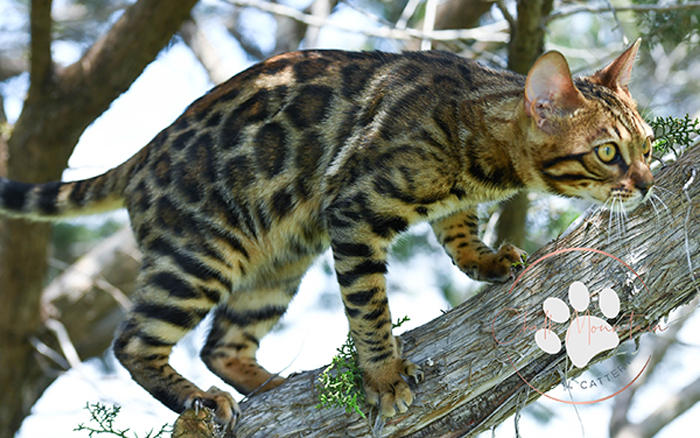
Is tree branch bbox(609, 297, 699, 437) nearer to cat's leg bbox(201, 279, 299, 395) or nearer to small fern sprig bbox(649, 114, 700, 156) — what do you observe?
small fern sprig bbox(649, 114, 700, 156)

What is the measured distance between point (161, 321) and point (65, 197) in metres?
1.09

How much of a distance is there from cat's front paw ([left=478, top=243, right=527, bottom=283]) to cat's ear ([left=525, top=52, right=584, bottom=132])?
1.95ft

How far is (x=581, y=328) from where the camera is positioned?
2.31 metres

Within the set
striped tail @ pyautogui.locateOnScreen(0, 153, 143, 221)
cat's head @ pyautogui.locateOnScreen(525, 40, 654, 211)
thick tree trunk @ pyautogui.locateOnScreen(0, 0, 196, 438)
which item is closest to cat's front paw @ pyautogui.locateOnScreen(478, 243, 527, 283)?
cat's head @ pyautogui.locateOnScreen(525, 40, 654, 211)

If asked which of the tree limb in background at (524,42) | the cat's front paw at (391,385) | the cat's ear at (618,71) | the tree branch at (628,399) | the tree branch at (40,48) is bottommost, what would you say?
the cat's front paw at (391,385)

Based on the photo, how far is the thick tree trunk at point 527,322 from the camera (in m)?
2.31

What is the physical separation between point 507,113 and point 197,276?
174 cm

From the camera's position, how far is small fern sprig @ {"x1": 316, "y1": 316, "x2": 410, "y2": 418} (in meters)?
2.73

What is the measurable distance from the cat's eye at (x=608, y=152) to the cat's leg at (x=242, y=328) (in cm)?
197

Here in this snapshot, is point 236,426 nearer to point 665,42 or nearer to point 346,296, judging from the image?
point 346,296

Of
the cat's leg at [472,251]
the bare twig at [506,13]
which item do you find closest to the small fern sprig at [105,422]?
the cat's leg at [472,251]

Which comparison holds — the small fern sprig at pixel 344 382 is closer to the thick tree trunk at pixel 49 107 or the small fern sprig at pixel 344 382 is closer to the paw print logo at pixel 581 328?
the paw print logo at pixel 581 328

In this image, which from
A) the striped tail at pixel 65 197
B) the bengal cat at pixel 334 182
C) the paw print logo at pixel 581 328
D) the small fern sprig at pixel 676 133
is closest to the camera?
the paw print logo at pixel 581 328

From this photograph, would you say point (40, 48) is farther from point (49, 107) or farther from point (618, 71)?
point (618, 71)
